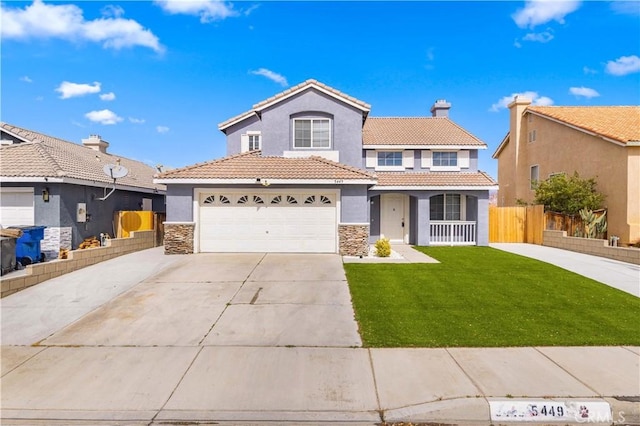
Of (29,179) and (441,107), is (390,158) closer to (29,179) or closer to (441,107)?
(441,107)

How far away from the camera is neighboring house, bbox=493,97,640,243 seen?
570 inches

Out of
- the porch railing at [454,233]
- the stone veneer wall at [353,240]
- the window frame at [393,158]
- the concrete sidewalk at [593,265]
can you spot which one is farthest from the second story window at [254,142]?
the concrete sidewalk at [593,265]

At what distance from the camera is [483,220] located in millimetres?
16984

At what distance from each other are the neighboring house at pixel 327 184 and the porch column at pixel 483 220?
0.05 meters

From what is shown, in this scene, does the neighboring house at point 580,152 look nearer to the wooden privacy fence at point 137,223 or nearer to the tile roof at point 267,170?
the tile roof at point 267,170

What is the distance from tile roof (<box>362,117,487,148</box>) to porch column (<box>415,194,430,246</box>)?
330cm

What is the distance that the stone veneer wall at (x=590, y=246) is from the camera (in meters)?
12.2

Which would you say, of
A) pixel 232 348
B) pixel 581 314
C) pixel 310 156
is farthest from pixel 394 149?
pixel 232 348

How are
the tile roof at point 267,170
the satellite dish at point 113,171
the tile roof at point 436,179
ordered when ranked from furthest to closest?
the tile roof at point 436,179, the satellite dish at point 113,171, the tile roof at point 267,170

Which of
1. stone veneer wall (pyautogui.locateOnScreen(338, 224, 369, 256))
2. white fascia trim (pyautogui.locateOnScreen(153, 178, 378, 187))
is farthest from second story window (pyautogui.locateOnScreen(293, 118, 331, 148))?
stone veneer wall (pyautogui.locateOnScreen(338, 224, 369, 256))

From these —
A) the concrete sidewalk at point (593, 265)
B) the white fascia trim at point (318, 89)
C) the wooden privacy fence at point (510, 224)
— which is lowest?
the concrete sidewalk at point (593, 265)

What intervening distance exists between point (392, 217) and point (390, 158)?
312 cm

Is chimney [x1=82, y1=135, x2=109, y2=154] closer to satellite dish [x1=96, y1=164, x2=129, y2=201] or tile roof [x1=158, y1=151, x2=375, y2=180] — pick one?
satellite dish [x1=96, y1=164, x2=129, y2=201]

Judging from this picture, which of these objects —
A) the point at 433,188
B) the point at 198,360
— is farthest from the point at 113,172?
the point at 433,188
